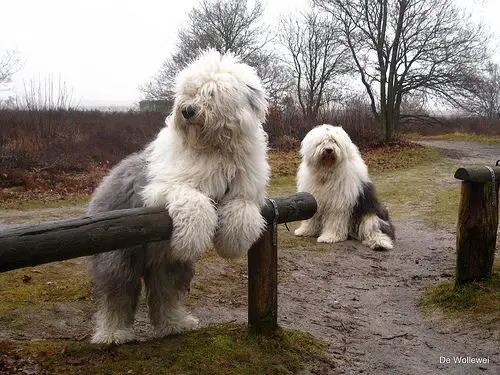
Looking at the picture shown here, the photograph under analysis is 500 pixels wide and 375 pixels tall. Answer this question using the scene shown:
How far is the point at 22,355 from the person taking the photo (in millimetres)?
→ 3186

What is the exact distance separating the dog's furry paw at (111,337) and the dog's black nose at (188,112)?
58.9 inches

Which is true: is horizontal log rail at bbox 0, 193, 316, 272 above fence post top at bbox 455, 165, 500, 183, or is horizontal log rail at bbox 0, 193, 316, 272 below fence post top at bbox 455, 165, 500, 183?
below

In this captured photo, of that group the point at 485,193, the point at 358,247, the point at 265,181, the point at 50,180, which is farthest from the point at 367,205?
the point at 50,180

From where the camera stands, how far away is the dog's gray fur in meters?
3.24

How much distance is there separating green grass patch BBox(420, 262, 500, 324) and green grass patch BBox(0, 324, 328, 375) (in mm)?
1558

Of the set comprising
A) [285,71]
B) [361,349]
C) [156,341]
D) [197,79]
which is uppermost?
[285,71]

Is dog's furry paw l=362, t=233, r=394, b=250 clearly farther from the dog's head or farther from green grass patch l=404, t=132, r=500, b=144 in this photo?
green grass patch l=404, t=132, r=500, b=144

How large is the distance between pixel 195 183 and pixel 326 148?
13.8 feet

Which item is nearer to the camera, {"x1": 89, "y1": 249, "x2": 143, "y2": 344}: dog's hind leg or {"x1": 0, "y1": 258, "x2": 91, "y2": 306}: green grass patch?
{"x1": 89, "y1": 249, "x2": 143, "y2": 344}: dog's hind leg

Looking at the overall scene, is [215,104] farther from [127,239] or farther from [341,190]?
[341,190]

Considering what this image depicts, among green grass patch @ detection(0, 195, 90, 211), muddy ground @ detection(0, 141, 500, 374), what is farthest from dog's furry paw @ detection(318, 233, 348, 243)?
green grass patch @ detection(0, 195, 90, 211)

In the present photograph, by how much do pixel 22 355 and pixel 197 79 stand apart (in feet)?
6.56

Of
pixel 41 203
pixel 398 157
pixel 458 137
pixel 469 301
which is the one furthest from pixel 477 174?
pixel 458 137

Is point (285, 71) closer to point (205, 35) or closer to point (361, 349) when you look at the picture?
point (205, 35)
